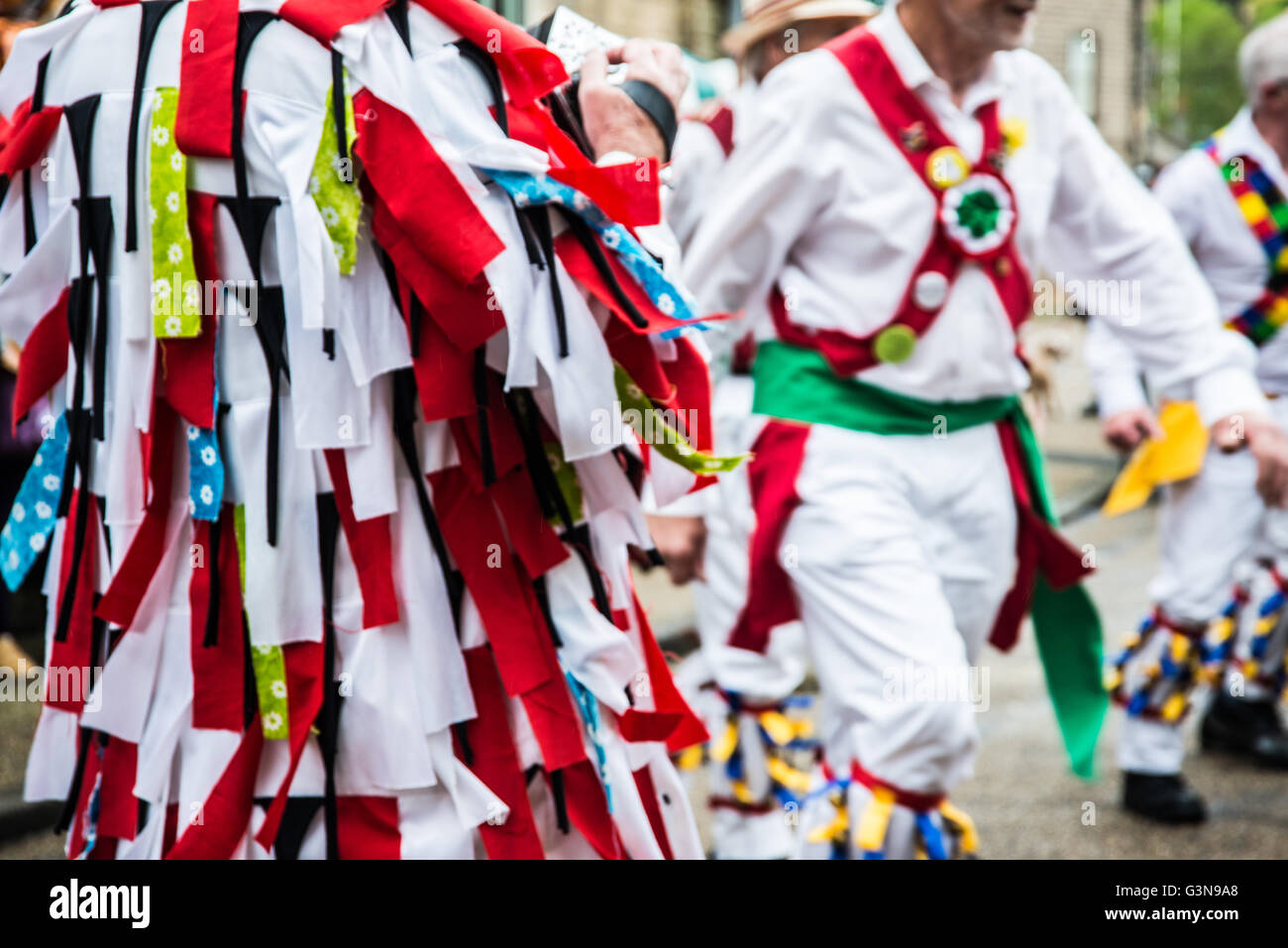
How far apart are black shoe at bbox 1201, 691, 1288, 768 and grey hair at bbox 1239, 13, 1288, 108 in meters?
1.96

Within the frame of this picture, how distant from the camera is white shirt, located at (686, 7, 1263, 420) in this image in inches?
122

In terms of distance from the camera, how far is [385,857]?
1787mm

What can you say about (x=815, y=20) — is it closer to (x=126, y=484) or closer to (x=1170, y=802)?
(x=1170, y=802)

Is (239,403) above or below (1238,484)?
above

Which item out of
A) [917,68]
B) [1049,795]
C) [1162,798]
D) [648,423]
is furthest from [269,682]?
[1049,795]

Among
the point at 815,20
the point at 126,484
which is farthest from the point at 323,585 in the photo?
the point at 815,20

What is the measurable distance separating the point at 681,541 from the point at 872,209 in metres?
0.76

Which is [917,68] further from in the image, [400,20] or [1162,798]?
[1162,798]

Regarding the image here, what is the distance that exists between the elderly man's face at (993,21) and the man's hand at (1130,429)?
5.19 ft

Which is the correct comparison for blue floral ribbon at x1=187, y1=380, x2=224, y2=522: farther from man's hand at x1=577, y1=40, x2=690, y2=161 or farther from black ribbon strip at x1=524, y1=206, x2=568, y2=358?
man's hand at x1=577, y1=40, x2=690, y2=161

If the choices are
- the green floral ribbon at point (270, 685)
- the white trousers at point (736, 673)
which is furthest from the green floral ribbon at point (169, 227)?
the white trousers at point (736, 673)

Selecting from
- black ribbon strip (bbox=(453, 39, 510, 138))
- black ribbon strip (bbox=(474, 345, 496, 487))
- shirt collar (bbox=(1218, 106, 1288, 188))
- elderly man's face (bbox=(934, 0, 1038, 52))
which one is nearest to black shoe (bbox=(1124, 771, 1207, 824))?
shirt collar (bbox=(1218, 106, 1288, 188))

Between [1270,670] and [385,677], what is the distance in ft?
13.9
